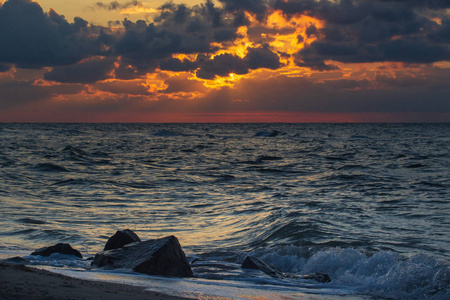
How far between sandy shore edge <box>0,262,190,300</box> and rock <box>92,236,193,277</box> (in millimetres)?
1079

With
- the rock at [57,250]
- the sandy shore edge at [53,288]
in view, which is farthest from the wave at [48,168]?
the sandy shore edge at [53,288]

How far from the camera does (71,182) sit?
61.0 ft

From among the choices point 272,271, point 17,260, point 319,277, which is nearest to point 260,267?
point 272,271

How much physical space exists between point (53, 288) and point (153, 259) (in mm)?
2046

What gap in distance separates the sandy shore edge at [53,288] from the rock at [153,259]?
1079mm

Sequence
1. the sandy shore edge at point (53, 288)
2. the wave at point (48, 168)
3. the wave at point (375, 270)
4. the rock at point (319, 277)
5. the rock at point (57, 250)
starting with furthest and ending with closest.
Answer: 1. the wave at point (48, 168)
2. the rock at point (57, 250)
3. the rock at point (319, 277)
4. the wave at point (375, 270)
5. the sandy shore edge at point (53, 288)

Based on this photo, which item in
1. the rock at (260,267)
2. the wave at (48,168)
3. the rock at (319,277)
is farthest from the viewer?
the wave at (48,168)

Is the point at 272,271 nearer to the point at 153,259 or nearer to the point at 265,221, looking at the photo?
the point at 153,259

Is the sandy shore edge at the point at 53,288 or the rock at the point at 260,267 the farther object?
the rock at the point at 260,267

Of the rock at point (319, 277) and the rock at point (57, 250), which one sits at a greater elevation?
the rock at point (57, 250)

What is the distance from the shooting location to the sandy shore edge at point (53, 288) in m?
4.21

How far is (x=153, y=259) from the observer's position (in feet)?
21.1

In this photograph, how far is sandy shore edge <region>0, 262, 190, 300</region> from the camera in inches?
166

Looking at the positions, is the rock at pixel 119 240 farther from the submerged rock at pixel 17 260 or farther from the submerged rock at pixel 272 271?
the submerged rock at pixel 272 271
